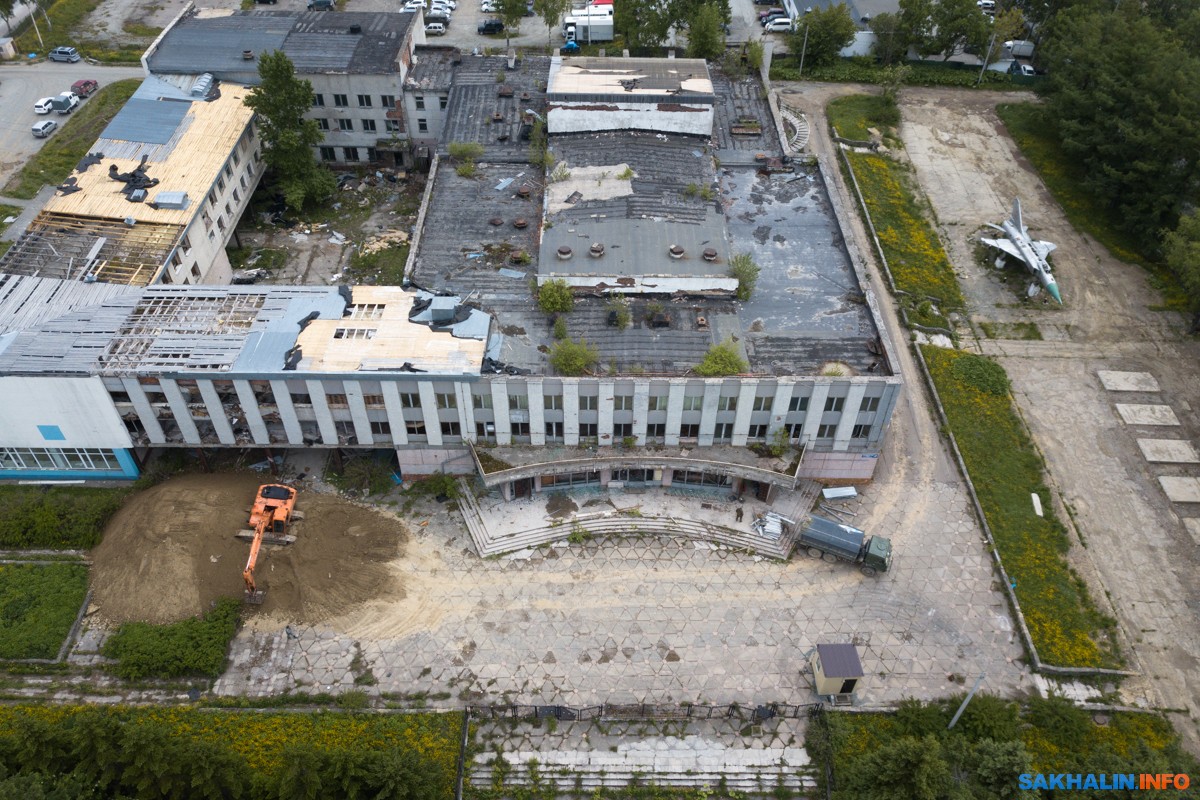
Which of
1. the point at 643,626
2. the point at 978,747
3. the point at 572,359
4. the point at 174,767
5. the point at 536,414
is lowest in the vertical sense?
the point at 643,626

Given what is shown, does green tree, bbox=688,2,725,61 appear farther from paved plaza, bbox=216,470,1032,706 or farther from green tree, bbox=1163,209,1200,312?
paved plaza, bbox=216,470,1032,706

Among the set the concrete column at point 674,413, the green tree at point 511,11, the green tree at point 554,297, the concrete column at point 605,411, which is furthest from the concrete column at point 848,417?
the green tree at point 511,11

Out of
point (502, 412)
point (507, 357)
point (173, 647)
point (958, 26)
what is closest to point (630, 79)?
point (507, 357)

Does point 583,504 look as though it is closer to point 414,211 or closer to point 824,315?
point 824,315

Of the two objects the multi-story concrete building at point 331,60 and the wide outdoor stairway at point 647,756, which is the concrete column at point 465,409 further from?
the multi-story concrete building at point 331,60

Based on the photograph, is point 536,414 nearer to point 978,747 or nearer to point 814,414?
point 814,414
